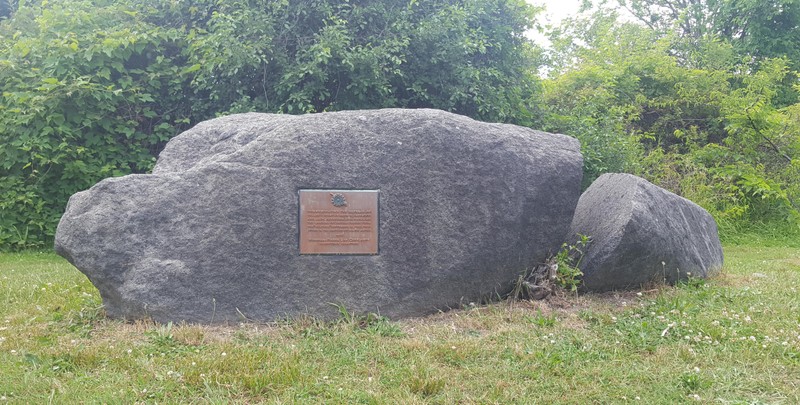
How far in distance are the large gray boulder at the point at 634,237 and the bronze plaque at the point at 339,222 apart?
80.4 inches

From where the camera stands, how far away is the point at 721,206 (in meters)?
12.5

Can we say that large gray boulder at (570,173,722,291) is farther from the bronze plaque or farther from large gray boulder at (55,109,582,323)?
the bronze plaque

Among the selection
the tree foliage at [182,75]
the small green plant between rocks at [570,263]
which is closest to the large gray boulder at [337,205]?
the small green plant between rocks at [570,263]

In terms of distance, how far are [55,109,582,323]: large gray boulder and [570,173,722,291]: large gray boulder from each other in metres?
0.45

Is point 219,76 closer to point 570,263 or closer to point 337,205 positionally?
point 337,205

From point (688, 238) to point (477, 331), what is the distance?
282 centimetres

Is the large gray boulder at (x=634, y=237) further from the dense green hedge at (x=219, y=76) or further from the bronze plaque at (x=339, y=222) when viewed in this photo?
the dense green hedge at (x=219, y=76)

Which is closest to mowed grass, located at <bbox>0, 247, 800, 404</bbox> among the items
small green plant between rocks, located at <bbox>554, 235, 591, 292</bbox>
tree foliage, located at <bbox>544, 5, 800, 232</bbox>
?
small green plant between rocks, located at <bbox>554, 235, 591, 292</bbox>

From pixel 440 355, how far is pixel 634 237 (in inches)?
88.9

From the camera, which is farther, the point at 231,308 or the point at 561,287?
the point at 561,287

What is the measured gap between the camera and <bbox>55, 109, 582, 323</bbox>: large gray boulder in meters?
4.59

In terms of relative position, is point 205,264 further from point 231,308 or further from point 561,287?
point 561,287

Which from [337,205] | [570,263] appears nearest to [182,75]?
[337,205]

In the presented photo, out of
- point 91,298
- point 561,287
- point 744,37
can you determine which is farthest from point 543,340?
point 744,37
